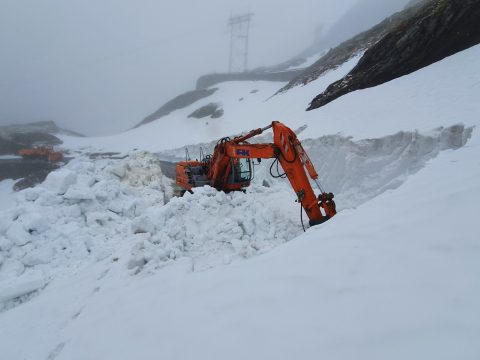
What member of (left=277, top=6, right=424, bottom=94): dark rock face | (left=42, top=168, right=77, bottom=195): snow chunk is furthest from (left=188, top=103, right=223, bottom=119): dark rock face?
(left=42, top=168, right=77, bottom=195): snow chunk

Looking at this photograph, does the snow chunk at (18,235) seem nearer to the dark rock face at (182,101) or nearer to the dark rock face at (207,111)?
the dark rock face at (207,111)

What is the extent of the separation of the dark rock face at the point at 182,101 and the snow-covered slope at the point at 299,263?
4921 centimetres

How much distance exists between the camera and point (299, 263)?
10.3 feet

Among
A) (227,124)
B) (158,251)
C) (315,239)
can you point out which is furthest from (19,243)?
(227,124)

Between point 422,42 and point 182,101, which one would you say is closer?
point 422,42

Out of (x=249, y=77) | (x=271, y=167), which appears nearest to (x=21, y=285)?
(x=271, y=167)

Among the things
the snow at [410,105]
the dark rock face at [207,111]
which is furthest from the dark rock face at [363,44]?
the dark rock face at [207,111]

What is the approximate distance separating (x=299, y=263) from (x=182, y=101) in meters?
61.6

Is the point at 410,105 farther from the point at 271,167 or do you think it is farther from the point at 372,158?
the point at 271,167

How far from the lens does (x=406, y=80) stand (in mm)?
10750

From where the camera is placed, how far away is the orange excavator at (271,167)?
6301 millimetres

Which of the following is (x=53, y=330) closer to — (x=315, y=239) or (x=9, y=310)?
(x=9, y=310)

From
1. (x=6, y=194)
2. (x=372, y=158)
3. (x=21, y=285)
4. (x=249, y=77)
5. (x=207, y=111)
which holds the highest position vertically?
(x=249, y=77)

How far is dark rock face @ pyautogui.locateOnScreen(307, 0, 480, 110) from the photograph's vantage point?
10.4m
